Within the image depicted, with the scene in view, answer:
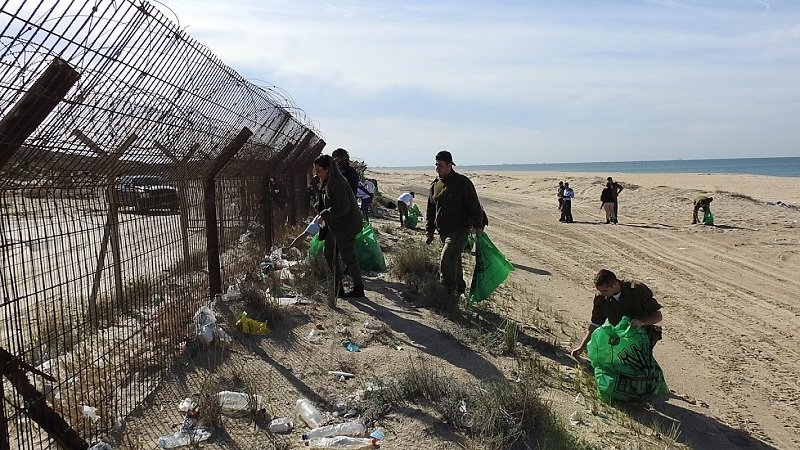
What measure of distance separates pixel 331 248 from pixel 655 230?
12630mm

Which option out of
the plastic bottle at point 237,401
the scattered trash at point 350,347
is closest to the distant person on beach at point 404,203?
the scattered trash at point 350,347

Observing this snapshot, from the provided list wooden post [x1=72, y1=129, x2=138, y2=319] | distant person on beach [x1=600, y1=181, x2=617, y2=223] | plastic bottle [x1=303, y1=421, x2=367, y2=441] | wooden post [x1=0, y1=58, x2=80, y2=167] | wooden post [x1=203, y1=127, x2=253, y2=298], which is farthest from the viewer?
distant person on beach [x1=600, y1=181, x2=617, y2=223]

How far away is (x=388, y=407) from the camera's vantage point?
4.28 m

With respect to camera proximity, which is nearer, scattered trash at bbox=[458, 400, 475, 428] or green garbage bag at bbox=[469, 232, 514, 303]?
scattered trash at bbox=[458, 400, 475, 428]

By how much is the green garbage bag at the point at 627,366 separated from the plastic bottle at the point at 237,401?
101 inches

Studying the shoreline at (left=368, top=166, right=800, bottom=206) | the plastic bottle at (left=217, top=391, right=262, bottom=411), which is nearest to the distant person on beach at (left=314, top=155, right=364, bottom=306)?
the plastic bottle at (left=217, top=391, right=262, bottom=411)

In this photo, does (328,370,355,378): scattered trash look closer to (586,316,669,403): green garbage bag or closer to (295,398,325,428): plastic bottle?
(295,398,325,428): plastic bottle

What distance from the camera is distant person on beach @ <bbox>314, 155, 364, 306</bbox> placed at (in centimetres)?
657

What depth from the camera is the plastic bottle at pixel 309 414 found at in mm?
4094

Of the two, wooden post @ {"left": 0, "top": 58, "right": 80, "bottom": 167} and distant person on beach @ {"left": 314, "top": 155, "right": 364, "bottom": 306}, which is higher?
wooden post @ {"left": 0, "top": 58, "right": 80, "bottom": 167}

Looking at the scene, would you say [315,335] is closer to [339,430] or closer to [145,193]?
[339,430]

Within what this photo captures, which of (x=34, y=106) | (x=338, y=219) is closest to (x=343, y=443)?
(x=34, y=106)

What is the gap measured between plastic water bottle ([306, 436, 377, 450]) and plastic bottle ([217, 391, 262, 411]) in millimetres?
503

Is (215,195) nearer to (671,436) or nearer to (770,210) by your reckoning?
(671,436)
